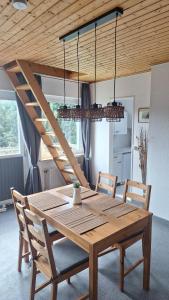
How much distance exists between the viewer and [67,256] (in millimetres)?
1891

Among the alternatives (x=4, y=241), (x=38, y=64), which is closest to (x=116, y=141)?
(x=38, y=64)

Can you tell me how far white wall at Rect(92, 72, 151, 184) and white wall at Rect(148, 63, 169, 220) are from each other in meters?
0.51

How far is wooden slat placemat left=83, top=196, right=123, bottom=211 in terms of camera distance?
7.32 ft

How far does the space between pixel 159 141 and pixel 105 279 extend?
2.11m

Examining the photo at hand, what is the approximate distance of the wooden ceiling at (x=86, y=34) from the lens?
1.74 m

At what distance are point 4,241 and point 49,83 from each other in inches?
115

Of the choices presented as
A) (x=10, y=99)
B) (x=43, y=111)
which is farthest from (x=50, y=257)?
(x=10, y=99)

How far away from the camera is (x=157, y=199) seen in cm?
351

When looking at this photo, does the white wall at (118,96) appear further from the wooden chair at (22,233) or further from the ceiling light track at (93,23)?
the wooden chair at (22,233)

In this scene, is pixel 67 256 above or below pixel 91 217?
below

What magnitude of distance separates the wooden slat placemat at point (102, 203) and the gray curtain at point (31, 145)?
1.93 metres

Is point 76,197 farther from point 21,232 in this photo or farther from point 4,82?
point 4,82

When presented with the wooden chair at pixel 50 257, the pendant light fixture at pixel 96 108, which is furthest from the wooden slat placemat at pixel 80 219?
the pendant light fixture at pixel 96 108

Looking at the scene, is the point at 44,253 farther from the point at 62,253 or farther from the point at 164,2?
A: the point at 164,2
